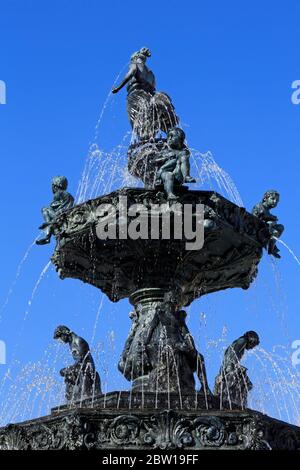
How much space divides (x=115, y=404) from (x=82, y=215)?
12.6ft

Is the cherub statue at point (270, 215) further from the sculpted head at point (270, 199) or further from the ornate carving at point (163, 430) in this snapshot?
the ornate carving at point (163, 430)

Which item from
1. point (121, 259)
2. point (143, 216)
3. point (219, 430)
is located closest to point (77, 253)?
point (121, 259)

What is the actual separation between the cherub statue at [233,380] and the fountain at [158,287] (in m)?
0.02

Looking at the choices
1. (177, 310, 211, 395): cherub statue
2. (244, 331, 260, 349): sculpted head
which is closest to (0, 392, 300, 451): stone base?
(177, 310, 211, 395): cherub statue

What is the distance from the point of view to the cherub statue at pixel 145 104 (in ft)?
74.0

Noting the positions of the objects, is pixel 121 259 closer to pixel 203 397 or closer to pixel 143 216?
pixel 143 216

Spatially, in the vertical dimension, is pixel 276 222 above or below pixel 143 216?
above

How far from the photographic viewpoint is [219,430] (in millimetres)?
16125

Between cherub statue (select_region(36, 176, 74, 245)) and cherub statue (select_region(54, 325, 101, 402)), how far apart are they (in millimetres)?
1830

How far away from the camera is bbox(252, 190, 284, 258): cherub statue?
20.9 m

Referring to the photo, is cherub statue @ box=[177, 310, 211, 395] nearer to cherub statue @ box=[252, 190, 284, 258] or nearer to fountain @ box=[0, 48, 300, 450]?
fountain @ box=[0, 48, 300, 450]

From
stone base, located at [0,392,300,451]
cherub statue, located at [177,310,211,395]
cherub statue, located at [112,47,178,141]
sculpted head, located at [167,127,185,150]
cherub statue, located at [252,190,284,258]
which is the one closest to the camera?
stone base, located at [0,392,300,451]

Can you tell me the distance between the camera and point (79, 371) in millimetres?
19266

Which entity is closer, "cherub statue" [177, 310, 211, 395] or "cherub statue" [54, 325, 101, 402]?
"cherub statue" [54, 325, 101, 402]
